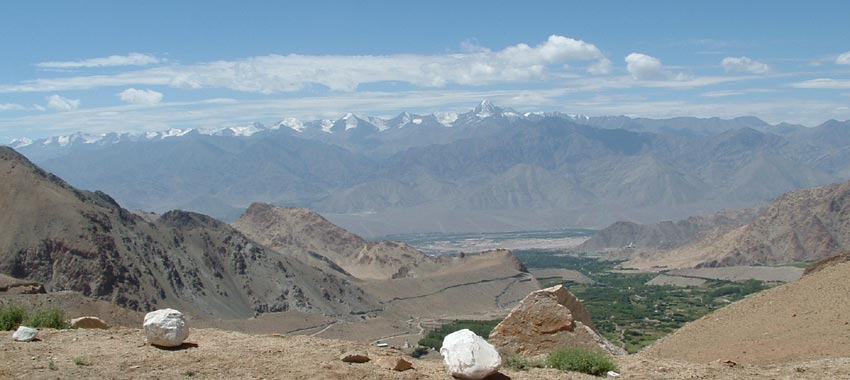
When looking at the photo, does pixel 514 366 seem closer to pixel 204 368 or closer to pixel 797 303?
pixel 204 368

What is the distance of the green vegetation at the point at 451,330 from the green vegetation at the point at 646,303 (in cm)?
1209

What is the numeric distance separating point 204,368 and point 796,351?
45.1 ft

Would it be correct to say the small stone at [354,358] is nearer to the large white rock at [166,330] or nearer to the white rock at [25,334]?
the large white rock at [166,330]

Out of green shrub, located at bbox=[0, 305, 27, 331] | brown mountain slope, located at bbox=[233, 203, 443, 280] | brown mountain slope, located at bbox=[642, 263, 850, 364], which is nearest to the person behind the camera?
green shrub, located at bbox=[0, 305, 27, 331]

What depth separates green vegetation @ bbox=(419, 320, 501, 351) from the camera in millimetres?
80688

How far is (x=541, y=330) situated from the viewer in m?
20.0

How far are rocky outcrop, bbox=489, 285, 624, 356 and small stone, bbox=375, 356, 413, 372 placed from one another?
4299 millimetres

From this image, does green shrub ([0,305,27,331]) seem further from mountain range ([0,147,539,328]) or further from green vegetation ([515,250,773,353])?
green vegetation ([515,250,773,353])

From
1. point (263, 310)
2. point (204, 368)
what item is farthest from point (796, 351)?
point (263, 310)

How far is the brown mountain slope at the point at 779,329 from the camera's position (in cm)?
2106

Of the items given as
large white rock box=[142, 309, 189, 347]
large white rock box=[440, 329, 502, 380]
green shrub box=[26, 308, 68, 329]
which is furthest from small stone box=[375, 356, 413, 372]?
green shrub box=[26, 308, 68, 329]

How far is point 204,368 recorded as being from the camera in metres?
15.6

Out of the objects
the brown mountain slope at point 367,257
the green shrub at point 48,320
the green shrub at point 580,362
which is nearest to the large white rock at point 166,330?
the green shrub at point 48,320

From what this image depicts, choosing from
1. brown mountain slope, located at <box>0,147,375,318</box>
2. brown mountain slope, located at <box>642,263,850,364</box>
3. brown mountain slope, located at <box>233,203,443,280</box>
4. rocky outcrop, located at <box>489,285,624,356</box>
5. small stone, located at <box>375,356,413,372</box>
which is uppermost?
small stone, located at <box>375,356,413,372</box>
